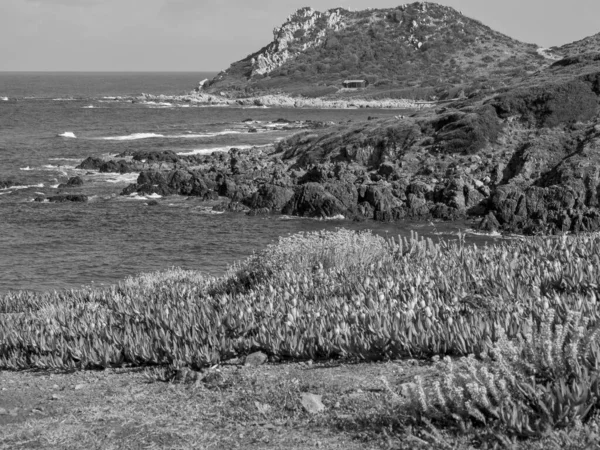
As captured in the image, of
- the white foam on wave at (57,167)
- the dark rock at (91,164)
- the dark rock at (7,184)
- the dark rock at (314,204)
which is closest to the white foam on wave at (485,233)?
the dark rock at (314,204)

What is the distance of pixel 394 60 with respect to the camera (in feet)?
566

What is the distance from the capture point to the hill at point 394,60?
149 meters

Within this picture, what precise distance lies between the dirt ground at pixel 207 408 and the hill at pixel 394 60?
5006 inches

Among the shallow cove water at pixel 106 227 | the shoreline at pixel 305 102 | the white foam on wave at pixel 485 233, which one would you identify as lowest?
the shallow cove water at pixel 106 227

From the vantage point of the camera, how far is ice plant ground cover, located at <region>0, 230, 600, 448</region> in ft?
18.2

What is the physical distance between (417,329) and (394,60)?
170204 mm

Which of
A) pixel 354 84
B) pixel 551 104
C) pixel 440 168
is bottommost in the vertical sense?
pixel 440 168

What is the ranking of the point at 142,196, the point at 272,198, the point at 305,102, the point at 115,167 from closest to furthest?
the point at 272,198, the point at 142,196, the point at 115,167, the point at 305,102

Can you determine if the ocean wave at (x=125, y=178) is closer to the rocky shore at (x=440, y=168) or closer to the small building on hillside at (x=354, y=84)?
the rocky shore at (x=440, y=168)

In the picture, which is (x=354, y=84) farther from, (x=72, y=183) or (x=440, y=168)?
(x=440, y=168)

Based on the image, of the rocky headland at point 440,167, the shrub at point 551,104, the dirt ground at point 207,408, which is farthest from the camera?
the shrub at point 551,104

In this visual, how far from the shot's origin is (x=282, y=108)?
128500mm

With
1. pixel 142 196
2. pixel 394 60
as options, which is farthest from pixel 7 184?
pixel 394 60

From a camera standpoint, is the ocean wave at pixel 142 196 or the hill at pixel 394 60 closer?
the ocean wave at pixel 142 196
